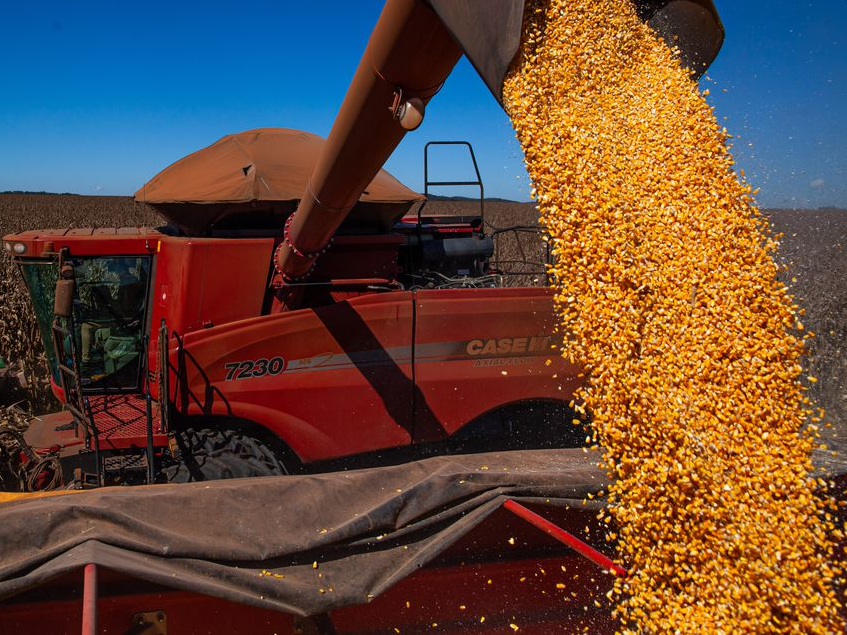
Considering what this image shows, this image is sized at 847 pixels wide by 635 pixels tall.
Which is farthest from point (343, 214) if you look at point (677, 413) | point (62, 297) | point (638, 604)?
point (638, 604)

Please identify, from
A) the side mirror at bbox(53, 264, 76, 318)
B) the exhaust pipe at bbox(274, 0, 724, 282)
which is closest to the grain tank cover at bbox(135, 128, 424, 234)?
the exhaust pipe at bbox(274, 0, 724, 282)

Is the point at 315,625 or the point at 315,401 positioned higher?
the point at 315,401

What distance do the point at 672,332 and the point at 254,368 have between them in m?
2.38

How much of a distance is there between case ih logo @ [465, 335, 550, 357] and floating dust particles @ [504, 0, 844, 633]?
1.56 meters

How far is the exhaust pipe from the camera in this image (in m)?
2.18

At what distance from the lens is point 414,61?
237 centimetres

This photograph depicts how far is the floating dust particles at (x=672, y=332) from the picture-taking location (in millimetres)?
2086

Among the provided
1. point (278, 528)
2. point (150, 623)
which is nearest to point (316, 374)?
point (278, 528)

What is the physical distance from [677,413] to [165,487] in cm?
187

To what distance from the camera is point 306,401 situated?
12.8 ft

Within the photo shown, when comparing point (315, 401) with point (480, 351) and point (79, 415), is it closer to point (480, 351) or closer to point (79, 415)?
point (480, 351)

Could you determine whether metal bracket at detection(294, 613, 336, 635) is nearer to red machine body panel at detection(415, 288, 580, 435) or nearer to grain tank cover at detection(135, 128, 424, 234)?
red machine body panel at detection(415, 288, 580, 435)

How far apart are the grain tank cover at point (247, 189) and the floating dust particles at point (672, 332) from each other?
197 cm

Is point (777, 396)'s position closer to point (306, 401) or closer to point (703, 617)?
point (703, 617)
